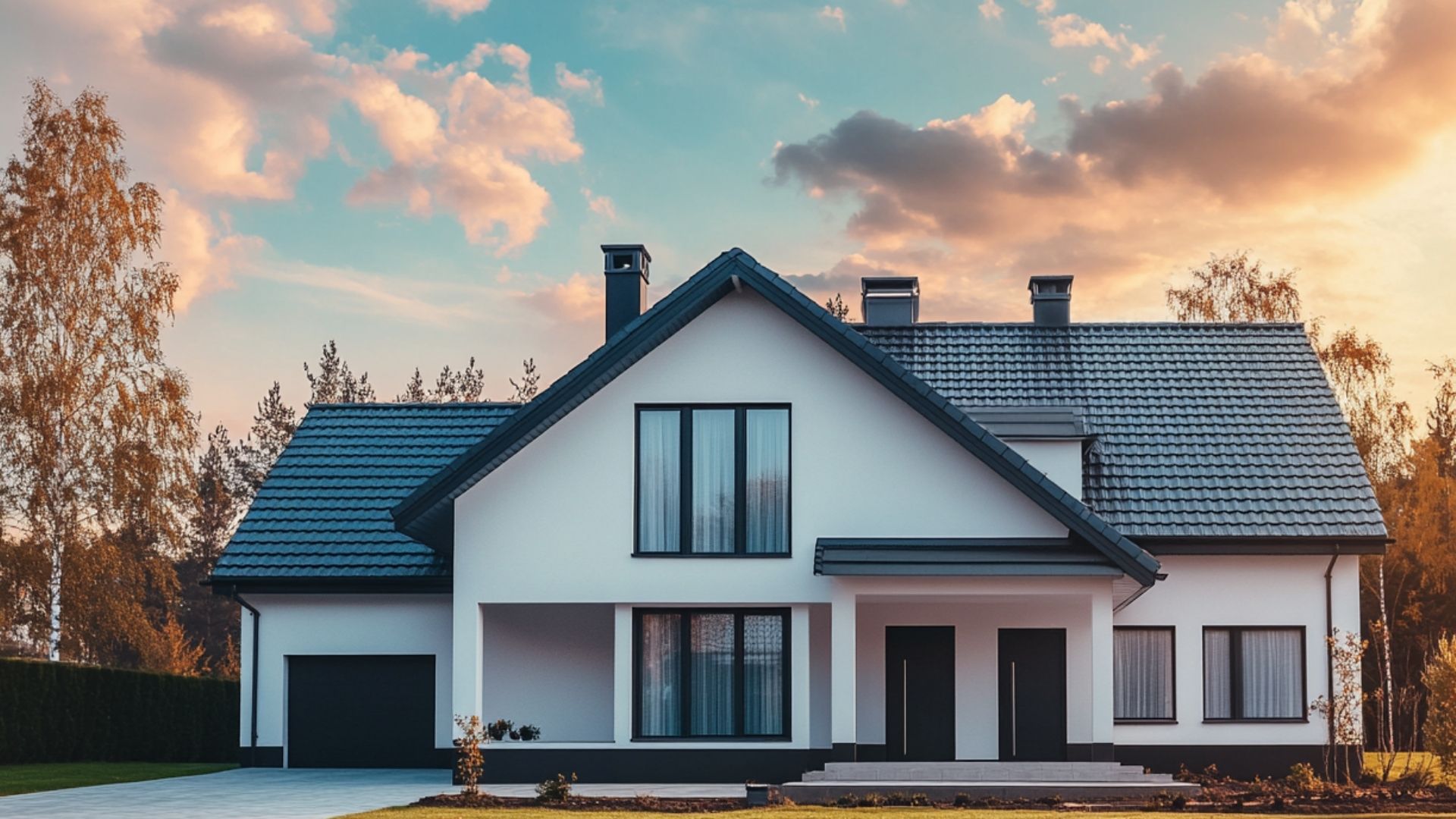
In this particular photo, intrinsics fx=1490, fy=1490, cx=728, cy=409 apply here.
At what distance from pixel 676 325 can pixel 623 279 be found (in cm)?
417

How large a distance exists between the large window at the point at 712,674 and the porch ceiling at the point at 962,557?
143 cm

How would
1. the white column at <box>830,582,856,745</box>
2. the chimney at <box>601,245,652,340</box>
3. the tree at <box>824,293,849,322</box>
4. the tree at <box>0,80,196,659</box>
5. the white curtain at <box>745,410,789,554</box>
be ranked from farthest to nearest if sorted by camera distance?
the tree at <box>824,293,849,322</box> → the tree at <box>0,80,196,659</box> → the chimney at <box>601,245,652,340</box> → the white curtain at <box>745,410,789,554</box> → the white column at <box>830,582,856,745</box>

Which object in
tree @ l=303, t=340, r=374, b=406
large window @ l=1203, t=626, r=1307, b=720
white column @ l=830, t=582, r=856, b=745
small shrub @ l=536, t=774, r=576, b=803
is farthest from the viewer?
tree @ l=303, t=340, r=374, b=406

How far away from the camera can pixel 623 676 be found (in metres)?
19.0

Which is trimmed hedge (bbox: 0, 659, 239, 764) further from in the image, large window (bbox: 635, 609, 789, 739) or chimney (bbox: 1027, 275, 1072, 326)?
chimney (bbox: 1027, 275, 1072, 326)

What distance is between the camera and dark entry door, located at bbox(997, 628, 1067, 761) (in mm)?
20203

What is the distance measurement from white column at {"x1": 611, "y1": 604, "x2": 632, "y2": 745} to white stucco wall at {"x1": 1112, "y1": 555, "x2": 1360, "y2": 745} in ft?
22.0

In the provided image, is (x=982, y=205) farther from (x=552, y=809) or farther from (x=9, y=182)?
(x=9, y=182)

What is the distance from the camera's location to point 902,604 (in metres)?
20.4

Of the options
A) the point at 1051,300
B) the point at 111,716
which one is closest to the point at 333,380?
the point at 111,716

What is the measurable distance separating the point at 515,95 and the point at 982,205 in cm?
851

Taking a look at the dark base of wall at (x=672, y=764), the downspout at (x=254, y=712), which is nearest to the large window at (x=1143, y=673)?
the dark base of wall at (x=672, y=764)

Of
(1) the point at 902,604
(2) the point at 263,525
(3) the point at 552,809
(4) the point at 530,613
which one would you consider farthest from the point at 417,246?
(3) the point at 552,809

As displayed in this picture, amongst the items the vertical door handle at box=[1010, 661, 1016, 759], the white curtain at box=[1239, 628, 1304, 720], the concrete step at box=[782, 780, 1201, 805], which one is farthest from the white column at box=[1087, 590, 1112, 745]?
the white curtain at box=[1239, 628, 1304, 720]
